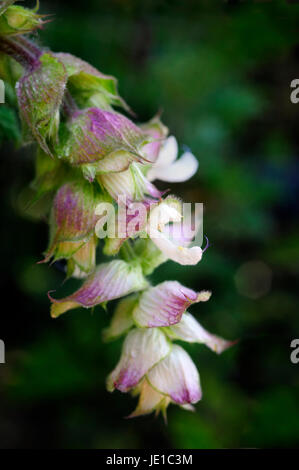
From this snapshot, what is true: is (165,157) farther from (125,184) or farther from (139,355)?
(139,355)

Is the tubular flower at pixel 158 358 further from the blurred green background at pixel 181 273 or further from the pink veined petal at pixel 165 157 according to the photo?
the blurred green background at pixel 181 273

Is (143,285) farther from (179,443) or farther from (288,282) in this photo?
(288,282)

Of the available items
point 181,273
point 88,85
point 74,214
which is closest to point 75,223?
point 74,214

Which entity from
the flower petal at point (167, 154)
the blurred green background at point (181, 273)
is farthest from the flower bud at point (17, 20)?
the blurred green background at point (181, 273)

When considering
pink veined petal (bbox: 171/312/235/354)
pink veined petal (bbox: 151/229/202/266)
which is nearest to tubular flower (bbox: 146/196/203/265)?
pink veined petal (bbox: 151/229/202/266)

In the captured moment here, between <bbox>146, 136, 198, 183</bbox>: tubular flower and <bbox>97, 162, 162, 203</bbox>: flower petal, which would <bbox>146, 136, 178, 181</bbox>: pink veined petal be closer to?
<bbox>146, 136, 198, 183</bbox>: tubular flower
